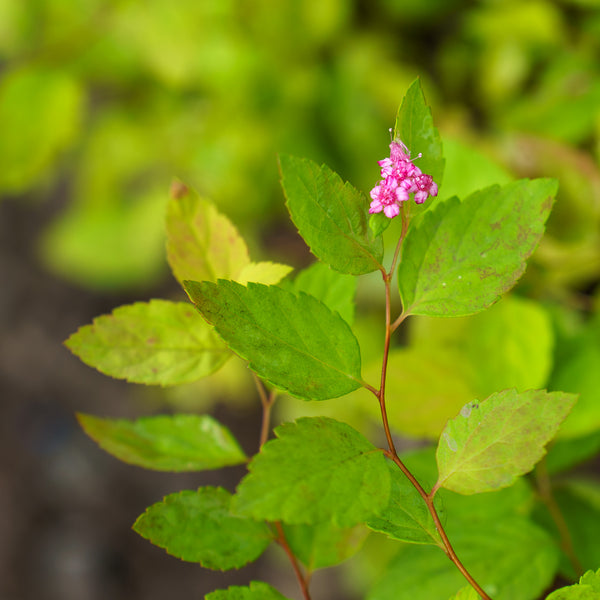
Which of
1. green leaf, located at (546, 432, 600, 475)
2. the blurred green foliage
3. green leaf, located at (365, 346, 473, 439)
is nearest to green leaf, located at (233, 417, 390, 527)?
green leaf, located at (365, 346, 473, 439)

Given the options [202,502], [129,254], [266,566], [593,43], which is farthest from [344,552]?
[266,566]

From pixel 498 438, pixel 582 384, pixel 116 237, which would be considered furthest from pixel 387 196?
→ pixel 116 237

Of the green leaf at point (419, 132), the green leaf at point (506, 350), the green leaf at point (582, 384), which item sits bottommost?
the green leaf at point (582, 384)

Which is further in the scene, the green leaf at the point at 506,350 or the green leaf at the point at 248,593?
the green leaf at the point at 506,350

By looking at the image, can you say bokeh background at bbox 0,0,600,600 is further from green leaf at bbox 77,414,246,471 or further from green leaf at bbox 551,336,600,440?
green leaf at bbox 77,414,246,471

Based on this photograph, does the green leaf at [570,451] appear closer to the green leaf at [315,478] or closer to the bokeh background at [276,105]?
the bokeh background at [276,105]

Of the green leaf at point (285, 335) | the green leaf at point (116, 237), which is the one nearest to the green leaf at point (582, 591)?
the green leaf at point (285, 335)

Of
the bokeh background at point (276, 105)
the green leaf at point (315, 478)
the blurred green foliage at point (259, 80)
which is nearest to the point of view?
the green leaf at point (315, 478)
